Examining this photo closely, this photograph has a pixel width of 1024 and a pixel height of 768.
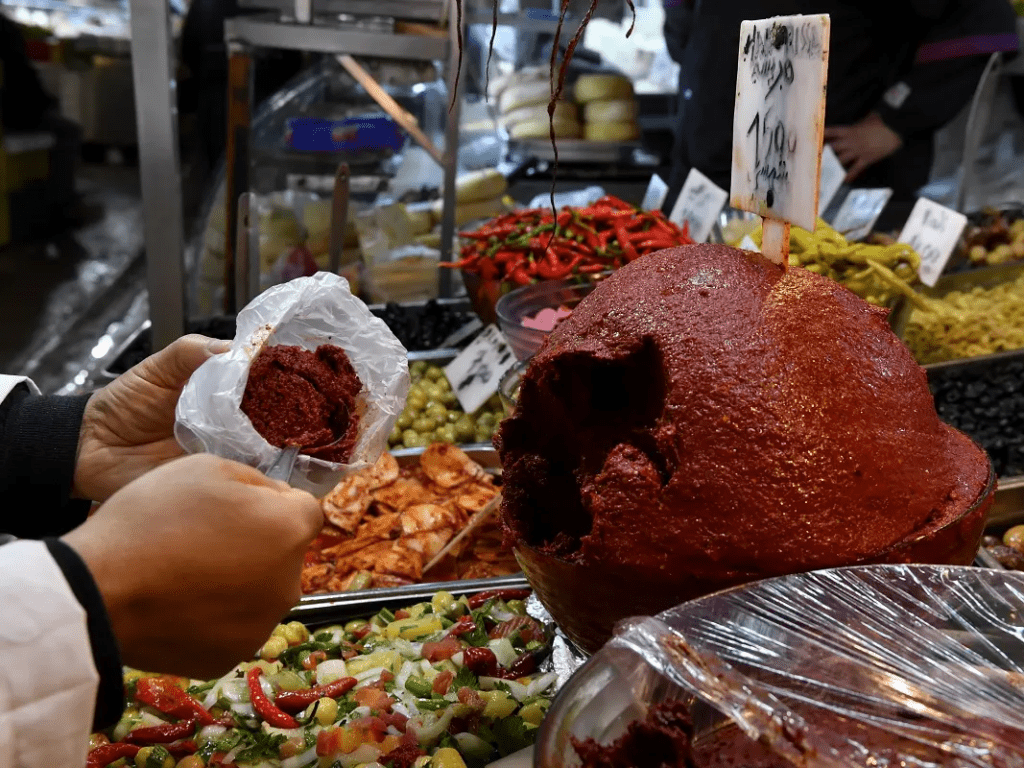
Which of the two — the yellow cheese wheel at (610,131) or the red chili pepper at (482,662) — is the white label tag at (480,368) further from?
the yellow cheese wheel at (610,131)

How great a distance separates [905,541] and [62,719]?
2.91 ft

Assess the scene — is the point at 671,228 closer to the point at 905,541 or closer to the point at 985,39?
the point at 985,39

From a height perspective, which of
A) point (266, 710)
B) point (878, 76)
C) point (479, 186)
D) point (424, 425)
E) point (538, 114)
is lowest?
point (424, 425)

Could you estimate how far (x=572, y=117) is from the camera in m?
5.71

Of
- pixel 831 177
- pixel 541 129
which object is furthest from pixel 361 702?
pixel 541 129

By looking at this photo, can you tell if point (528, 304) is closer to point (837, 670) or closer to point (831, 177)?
point (831, 177)

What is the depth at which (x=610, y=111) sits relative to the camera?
5621 millimetres

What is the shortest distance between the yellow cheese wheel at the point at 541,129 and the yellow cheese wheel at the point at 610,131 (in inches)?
3.1

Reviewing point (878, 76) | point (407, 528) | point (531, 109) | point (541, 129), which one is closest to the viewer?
point (407, 528)

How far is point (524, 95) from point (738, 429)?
5056 millimetres

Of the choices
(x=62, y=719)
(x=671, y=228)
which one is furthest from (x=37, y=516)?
(x=671, y=228)

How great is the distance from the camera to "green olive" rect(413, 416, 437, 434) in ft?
9.05

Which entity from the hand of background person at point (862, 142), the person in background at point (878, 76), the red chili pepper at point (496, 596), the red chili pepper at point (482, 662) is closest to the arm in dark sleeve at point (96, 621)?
the red chili pepper at point (482, 662)

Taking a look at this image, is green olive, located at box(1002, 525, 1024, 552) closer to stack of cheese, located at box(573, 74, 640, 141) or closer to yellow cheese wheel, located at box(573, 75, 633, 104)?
stack of cheese, located at box(573, 74, 640, 141)
